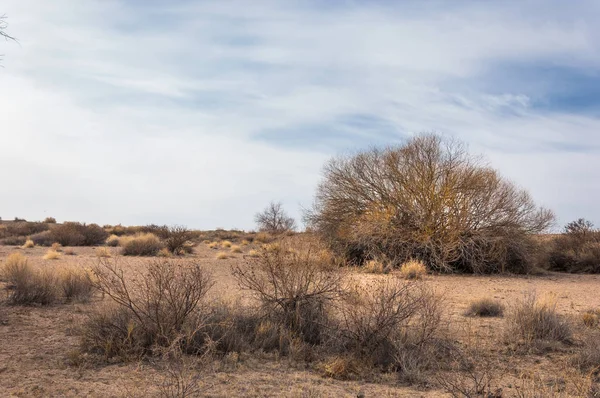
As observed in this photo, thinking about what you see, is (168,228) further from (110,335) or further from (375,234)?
(110,335)

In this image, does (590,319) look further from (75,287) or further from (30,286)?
(30,286)

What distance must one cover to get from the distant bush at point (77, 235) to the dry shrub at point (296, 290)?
24461 mm

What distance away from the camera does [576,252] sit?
25.5 metres

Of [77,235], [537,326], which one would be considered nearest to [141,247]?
[77,235]

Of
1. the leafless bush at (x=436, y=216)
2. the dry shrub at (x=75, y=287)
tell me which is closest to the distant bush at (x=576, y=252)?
the leafless bush at (x=436, y=216)

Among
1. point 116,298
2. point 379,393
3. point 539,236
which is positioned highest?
point 539,236

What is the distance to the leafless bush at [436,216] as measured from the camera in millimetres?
21281

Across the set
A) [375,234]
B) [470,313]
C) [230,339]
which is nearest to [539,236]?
[375,234]

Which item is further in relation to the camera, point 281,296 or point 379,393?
A: point 281,296

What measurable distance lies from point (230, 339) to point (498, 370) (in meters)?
3.60

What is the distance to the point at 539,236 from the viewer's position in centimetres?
2302

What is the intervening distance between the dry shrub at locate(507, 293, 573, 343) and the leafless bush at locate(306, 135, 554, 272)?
11544 millimetres

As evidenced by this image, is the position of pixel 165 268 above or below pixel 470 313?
above

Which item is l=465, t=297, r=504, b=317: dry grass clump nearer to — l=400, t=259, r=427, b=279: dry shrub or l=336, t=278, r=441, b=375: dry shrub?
l=336, t=278, r=441, b=375: dry shrub
